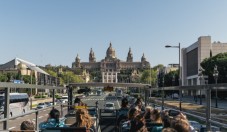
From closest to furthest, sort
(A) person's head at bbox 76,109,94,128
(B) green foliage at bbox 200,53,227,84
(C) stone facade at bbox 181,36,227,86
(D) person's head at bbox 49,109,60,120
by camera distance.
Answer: (A) person's head at bbox 76,109,94,128 < (D) person's head at bbox 49,109,60,120 < (B) green foliage at bbox 200,53,227,84 < (C) stone facade at bbox 181,36,227,86

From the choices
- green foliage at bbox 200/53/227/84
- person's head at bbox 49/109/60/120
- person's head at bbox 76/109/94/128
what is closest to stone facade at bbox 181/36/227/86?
green foliage at bbox 200/53/227/84

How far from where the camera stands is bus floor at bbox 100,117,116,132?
577 inches

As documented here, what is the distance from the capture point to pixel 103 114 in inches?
775

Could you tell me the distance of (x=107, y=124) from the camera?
52.6ft

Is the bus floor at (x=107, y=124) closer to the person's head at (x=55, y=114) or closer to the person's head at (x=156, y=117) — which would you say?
the person's head at (x=55, y=114)

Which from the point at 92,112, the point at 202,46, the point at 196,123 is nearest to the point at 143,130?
the point at 196,123

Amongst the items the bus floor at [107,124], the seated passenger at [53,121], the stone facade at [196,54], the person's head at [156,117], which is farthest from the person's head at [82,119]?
the stone facade at [196,54]

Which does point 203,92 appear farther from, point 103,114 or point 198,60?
point 198,60

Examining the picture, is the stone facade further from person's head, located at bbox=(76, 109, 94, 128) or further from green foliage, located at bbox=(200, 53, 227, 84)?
person's head, located at bbox=(76, 109, 94, 128)

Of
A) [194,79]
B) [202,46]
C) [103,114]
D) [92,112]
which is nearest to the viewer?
[92,112]

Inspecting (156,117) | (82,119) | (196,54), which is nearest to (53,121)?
(82,119)

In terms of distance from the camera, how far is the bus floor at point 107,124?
14.7 meters

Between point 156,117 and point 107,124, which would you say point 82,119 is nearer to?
point 156,117

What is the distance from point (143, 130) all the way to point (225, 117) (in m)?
1.50
